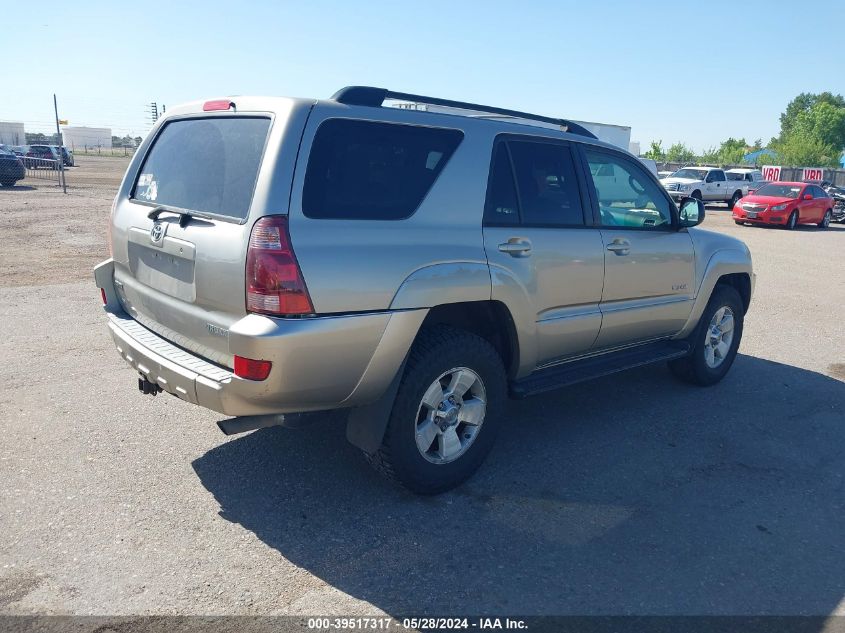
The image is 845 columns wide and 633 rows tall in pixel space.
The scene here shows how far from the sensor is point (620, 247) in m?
4.68

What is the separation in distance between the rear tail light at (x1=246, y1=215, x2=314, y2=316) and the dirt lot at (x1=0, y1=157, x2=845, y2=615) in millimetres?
→ 1151

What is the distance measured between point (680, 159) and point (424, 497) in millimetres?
93700

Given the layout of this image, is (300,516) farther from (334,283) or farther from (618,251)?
(618,251)

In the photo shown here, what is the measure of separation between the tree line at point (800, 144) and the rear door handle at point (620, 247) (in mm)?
68706

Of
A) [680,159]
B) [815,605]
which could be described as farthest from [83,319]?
[680,159]

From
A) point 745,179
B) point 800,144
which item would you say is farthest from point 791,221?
point 800,144

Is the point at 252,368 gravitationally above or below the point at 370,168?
below

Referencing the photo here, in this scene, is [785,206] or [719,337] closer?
[719,337]

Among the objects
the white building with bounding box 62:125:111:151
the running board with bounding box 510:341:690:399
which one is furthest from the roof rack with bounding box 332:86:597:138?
the white building with bounding box 62:125:111:151

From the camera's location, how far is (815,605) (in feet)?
9.93

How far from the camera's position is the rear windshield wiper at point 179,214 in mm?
3455

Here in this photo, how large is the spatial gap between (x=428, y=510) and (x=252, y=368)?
49.6 inches

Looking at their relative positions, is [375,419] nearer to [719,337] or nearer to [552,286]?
[552,286]

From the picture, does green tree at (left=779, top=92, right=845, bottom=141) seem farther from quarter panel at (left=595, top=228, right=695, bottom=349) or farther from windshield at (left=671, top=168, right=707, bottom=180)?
quarter panel at (left=595, top=228, right=695, bottom=349)
